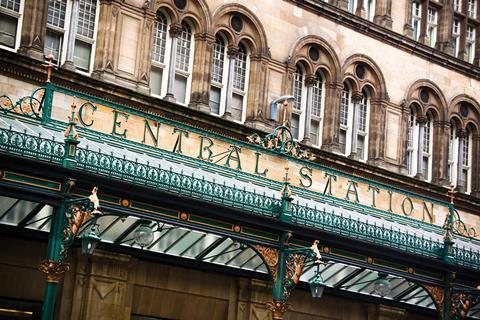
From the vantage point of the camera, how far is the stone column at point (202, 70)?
30.9 meters

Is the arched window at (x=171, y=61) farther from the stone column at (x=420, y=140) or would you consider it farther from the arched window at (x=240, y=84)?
the stone column at (x=420, y=140)

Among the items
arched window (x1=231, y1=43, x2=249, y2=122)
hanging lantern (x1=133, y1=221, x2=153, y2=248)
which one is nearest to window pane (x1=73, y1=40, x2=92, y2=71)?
arched window (x1=231, y1=43, x2=249, y2=122)

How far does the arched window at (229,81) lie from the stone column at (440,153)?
395 inches

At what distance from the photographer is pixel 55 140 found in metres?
20.9

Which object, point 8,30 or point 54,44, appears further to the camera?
point 54,44

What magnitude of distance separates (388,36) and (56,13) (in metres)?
14.4

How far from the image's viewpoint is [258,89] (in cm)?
3244

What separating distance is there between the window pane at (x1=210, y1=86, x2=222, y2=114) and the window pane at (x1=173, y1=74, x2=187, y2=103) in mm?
1076

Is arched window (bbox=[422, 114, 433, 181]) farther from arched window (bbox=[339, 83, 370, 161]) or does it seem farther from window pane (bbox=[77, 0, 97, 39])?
window pane (bbox=[77, 0, 97, 39])

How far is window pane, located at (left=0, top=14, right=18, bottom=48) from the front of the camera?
88.1ft

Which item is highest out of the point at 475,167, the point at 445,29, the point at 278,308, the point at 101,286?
the point at 445,29

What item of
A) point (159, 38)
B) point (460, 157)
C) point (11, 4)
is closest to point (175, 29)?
point (159, 38)

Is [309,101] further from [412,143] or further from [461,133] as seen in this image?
[461,133]

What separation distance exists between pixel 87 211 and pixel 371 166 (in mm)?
17642
